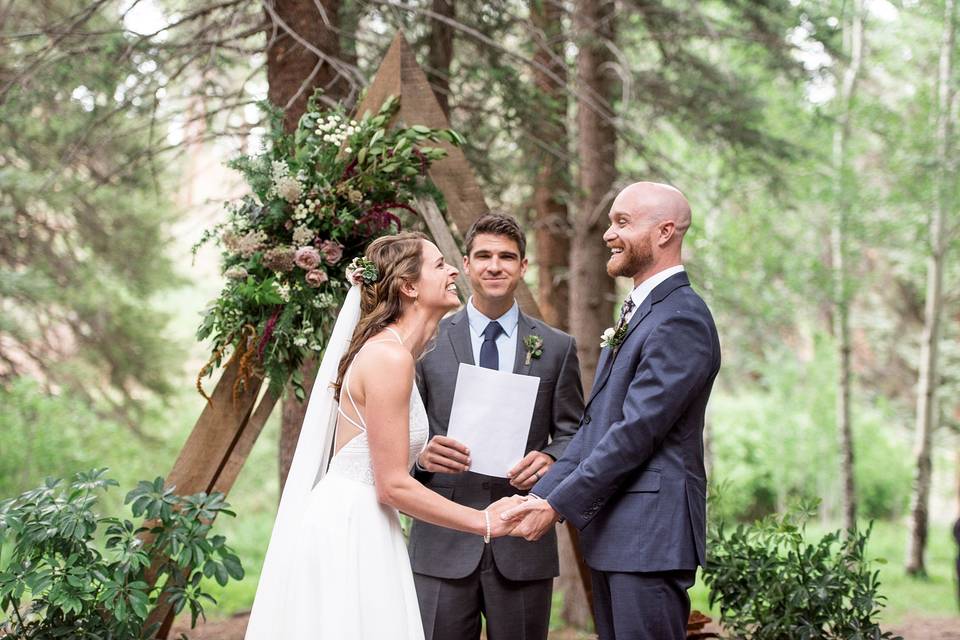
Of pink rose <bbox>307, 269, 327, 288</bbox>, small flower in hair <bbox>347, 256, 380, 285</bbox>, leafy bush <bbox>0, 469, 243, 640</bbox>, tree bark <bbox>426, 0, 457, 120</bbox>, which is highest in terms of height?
tree bark <bbox>426, 0, 457, 120</bbox>

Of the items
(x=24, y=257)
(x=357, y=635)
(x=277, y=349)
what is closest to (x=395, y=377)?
(x=357, y=635)

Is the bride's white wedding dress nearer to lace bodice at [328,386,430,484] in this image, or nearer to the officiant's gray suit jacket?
lace bodice at [328,386,430,484]

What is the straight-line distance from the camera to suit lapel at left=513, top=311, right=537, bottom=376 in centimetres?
351

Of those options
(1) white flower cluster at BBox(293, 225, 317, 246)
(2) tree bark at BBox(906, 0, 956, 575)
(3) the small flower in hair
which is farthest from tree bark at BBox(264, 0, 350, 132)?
(2) tree bark at BBox(906, 0, 956, 575)

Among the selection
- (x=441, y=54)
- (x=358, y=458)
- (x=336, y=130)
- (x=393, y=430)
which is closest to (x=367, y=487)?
(x=358, y=458)

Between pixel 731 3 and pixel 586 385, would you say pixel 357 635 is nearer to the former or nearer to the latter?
pixel 586 385

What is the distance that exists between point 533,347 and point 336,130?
1.34 meters

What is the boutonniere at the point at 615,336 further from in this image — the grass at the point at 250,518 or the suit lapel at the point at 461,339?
the grass at the point at 250,518

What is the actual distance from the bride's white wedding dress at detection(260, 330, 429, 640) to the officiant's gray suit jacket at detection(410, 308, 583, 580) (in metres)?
0.36

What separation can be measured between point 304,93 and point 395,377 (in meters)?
2.96

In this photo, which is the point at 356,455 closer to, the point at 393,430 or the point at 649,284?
the point at 393,430

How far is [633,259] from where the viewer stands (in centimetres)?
310

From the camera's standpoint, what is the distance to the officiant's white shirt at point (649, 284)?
310 centimetres

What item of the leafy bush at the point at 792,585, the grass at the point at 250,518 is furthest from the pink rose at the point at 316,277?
the grass at the point at 250,518
